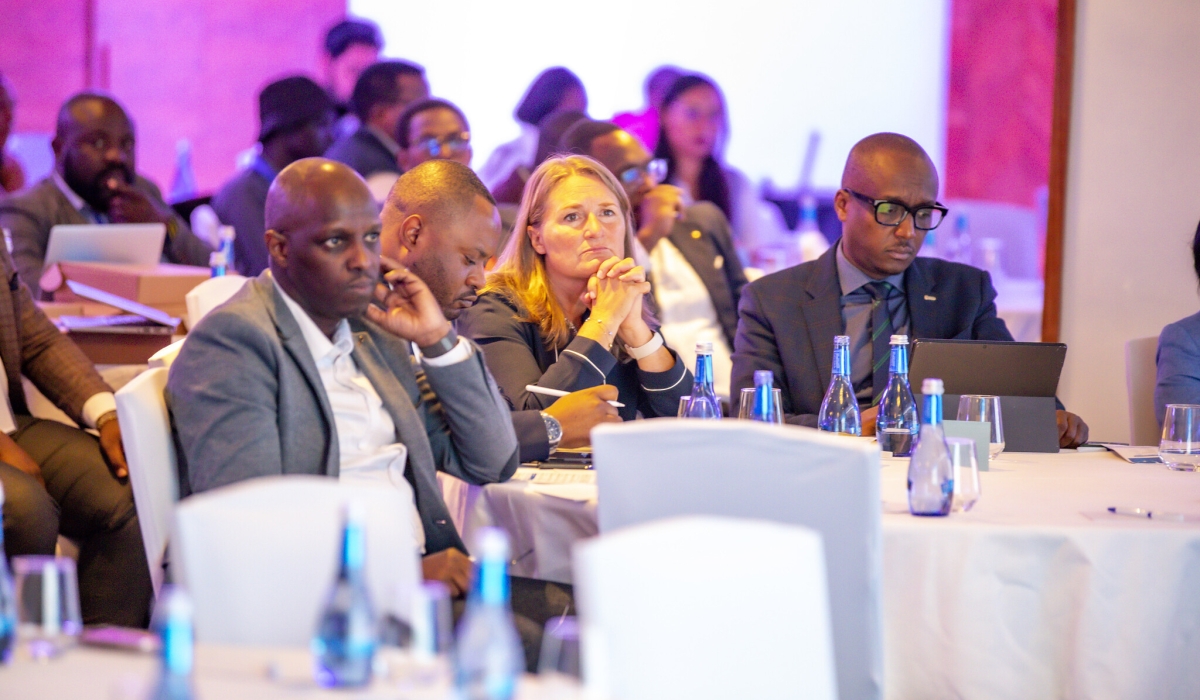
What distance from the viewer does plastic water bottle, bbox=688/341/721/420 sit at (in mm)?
2650

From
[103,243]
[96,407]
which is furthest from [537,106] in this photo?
[96,407]

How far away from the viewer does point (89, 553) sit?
328 cm

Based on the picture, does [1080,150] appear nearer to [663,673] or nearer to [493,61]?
[493,61]

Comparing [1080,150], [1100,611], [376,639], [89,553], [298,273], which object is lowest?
[89,553]

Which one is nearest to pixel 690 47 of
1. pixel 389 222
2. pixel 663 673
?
pixel 389 222

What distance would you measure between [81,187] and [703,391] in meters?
3.63

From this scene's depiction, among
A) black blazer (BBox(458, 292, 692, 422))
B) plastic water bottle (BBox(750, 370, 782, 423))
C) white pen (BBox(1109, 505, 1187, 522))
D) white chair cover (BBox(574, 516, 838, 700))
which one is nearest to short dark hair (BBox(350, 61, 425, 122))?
black blazer (BBox(458, 292, 692, 422))

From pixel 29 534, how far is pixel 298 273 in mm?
1150

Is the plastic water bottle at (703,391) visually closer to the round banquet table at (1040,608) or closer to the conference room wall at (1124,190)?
the round banquet table at (1040,608)

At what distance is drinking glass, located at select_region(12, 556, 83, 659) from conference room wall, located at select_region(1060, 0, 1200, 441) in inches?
179

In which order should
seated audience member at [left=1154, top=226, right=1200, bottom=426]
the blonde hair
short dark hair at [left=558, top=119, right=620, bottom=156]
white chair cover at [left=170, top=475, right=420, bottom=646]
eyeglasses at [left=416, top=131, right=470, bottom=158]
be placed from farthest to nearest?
eyeglasses at [left=416, top=131, right=470, bottom=158]
short dark hair at [left=558, top=119, right=620, bottom=156]
seated audience member at [left=1154, top=226, right=1200, bottom=426]
the blonde hair
white chair cover at [left=170, top=475, right=420, bottom=646]

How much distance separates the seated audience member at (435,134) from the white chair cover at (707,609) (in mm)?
4091

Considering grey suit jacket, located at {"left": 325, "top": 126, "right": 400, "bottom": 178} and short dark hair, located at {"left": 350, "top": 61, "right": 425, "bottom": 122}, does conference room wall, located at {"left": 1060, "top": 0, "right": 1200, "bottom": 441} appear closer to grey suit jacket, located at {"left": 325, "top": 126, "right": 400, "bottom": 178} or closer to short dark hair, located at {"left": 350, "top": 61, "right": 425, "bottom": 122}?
grey suit jacket, located at {"left": 325, "top": 126, "right": 400, "bottom": 178}

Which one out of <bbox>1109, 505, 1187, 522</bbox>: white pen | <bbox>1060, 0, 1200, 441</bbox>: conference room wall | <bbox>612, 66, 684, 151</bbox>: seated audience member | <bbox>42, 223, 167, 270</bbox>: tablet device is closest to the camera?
<bbox>1109, 505, 1187, 522</bbox>: white pen
